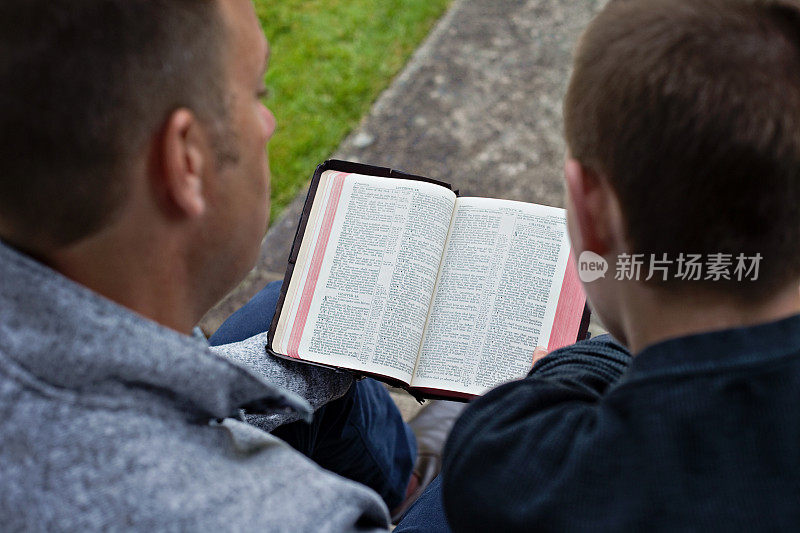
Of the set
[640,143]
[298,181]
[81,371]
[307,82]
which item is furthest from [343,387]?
[307,82]

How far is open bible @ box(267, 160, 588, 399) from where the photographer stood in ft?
4.05

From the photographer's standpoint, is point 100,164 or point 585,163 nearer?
point 100,164

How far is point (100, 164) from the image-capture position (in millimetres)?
743

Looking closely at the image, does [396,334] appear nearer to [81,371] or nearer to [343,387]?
[343,387]

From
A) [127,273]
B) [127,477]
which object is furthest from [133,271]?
[127,477]

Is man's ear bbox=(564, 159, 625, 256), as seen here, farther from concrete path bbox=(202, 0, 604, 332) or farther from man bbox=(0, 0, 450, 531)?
concrete path bbox=(202, 0, 604, 332)

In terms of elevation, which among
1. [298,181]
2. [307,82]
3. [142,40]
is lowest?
[298,181]

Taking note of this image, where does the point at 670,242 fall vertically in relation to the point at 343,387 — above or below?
above

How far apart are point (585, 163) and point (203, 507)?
60 cm

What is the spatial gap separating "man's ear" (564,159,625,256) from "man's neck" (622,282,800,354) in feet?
0.24

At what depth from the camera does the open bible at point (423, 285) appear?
4.05 feet

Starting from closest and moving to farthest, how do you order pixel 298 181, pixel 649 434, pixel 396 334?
1. pixel 649 434
2. pixel 396 334
3. pixel 298 181

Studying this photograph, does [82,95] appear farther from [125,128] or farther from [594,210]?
[594,210]

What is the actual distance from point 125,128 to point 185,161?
0.27ft
